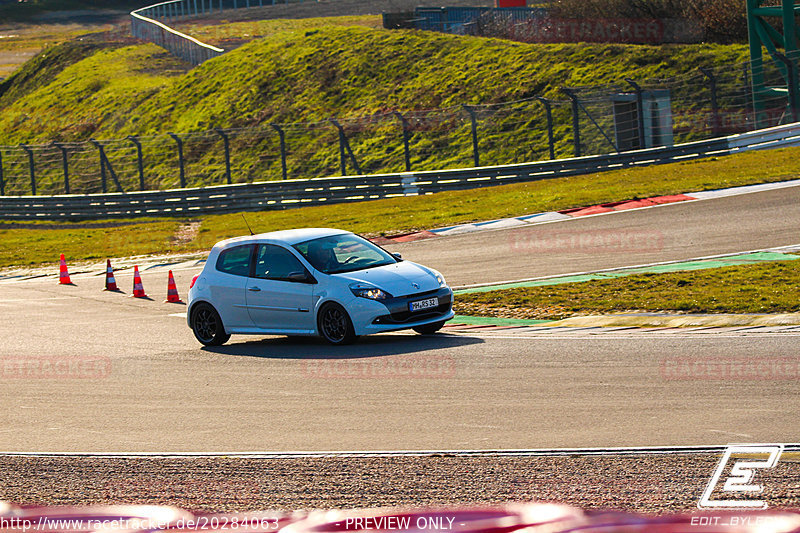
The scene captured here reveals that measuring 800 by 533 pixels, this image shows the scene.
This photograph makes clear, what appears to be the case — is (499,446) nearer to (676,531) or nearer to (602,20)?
(676,531)

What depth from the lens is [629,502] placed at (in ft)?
19.8

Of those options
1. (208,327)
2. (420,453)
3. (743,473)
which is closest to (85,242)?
(208,327)

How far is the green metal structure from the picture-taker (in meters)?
32.0

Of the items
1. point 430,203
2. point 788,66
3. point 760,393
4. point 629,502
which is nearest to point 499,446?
point 629,502

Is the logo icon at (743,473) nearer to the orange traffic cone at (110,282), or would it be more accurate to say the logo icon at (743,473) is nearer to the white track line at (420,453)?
the white track line at (420,453)

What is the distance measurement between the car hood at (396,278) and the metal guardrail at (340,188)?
18.2 meters

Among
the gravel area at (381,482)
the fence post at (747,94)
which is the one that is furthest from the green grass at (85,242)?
the gravel area at (381,482)

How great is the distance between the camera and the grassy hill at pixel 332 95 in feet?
127

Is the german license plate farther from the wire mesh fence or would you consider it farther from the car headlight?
the wire mesh fence

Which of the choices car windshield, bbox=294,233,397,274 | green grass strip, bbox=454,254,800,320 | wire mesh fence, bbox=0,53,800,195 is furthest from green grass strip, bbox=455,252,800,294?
wire mesh fence, bbox=0,53,800,195

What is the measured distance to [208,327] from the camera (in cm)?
1419

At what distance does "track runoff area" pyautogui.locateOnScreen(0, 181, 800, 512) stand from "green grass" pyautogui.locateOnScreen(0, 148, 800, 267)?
41.8 ft

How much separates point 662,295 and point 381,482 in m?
8.35

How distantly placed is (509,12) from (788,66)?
25.5 metres
